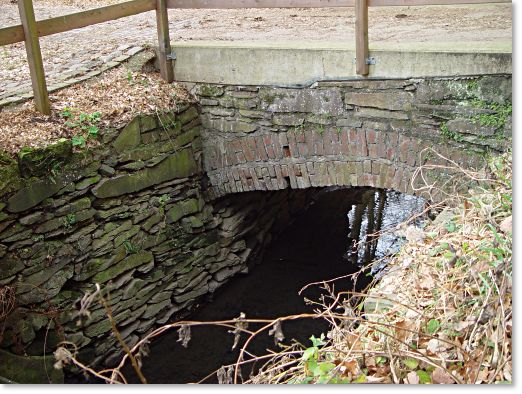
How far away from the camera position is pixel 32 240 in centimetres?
447

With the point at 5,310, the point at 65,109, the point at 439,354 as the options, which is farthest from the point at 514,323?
the point at 65,109

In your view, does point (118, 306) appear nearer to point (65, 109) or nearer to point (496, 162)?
point (65, 109)

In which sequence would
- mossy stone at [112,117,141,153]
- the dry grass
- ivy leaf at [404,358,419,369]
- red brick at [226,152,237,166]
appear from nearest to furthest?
1. the dry grass
2. ivy leaf at [404,358,419,369]
3. mossy stone at [112,117,141,153]
4. red brick at [226,152,237,166]

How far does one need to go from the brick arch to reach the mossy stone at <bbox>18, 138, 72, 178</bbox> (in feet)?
4.95

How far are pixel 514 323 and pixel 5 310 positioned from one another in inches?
137

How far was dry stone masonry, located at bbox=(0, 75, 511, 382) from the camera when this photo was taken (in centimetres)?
432

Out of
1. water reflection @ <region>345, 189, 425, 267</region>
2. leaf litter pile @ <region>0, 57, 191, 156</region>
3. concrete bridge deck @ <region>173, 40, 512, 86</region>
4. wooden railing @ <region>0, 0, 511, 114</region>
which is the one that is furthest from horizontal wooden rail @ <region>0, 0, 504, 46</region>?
water reflection @ <region>345, 189, 425, 267</region>

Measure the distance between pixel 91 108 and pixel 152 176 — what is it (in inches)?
30.3

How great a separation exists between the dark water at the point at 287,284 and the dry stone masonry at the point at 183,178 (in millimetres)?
281

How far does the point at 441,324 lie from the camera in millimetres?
2385

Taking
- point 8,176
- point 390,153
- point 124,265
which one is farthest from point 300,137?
point 8,176

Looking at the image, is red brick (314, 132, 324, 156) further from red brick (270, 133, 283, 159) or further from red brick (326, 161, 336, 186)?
red brick (270, 133, 283, 159)

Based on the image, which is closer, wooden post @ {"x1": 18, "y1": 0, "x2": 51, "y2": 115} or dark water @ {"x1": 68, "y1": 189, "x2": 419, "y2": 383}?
wooden post @ {"x1": 18, "y1": 0, "x2": 51, "y2": 115}

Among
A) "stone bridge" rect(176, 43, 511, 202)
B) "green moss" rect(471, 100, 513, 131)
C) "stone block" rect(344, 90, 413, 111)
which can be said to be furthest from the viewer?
"stone block" rect(344, 90, 413, 111)
